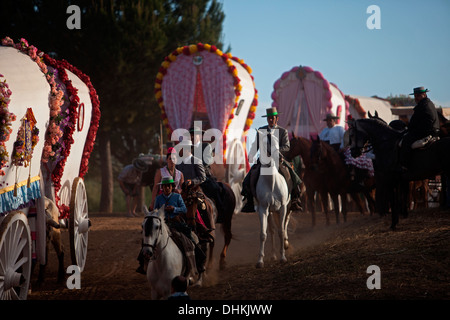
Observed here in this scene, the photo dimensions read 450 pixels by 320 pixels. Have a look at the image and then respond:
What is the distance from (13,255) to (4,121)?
1.66m

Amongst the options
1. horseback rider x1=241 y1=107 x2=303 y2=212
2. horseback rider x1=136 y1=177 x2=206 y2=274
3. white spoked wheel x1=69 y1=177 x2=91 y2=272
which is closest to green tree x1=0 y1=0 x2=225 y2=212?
white spoked wheel x1=69 y1=177 x2=91 y2=272

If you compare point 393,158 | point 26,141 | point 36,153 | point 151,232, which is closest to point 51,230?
point 36,153

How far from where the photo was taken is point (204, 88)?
19422 millimetres

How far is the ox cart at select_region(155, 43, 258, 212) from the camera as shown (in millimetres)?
19172

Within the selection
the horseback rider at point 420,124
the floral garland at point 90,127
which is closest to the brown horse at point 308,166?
the horseback rider at point 420,124

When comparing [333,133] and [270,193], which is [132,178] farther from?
[270,193]

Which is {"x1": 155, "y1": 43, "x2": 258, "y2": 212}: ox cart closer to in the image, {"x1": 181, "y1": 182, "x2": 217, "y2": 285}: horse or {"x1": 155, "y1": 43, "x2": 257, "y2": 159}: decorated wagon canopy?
{"x1": 155, "y1": 43, "x2": 257, "y2": 159}: decorated wagon canopy

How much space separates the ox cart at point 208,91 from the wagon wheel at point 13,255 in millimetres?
11513

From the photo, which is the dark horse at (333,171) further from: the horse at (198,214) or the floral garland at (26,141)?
the floral garland at (26,141)

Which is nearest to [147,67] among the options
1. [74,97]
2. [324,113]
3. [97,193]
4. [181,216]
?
[324,113]

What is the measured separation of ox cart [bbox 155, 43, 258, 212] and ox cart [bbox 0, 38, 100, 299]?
316 inches

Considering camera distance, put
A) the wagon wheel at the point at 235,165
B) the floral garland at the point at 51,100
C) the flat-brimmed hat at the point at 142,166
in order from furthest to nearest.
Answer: the flat-brimmed hat at the point at 142,166, the wagon wheel at the point at 235,165, the floral garland at the point at 51,100

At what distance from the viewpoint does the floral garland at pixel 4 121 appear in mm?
6461
